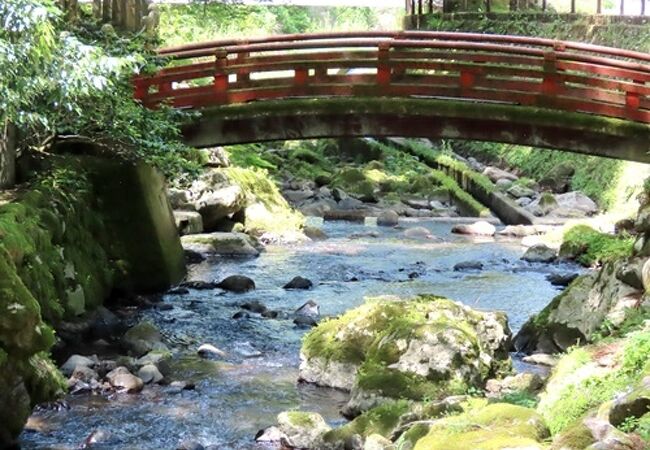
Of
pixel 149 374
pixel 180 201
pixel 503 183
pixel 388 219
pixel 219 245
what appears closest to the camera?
pixel 149 374

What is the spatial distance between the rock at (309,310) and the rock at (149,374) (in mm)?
3943

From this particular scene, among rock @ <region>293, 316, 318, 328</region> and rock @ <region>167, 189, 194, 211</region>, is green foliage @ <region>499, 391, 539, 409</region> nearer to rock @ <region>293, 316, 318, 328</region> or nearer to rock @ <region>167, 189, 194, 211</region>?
rock @ <region>293, 316, 318, 328</region>

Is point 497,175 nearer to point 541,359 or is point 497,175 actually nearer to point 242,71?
point 242,71

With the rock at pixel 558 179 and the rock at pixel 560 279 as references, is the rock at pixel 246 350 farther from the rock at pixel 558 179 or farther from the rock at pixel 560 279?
the rock at pixel 558 179

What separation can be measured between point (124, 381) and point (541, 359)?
18.1 ft

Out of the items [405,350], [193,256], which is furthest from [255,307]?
[405,350]

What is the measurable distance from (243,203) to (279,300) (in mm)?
7766

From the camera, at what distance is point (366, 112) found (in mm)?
18938

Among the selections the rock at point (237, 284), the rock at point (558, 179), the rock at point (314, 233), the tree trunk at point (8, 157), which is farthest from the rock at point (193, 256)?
the rock at point (558, 179)

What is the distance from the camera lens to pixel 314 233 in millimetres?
25344

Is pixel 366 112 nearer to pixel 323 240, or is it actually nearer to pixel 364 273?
pixel 364 273

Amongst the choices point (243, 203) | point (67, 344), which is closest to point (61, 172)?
point (67, 344)

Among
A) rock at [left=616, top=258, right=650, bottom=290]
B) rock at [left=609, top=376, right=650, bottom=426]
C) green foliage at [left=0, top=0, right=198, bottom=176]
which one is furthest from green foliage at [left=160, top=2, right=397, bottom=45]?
rock at [left=609, top=376, right=650, bottom=426]

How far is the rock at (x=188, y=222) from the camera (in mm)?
23438
